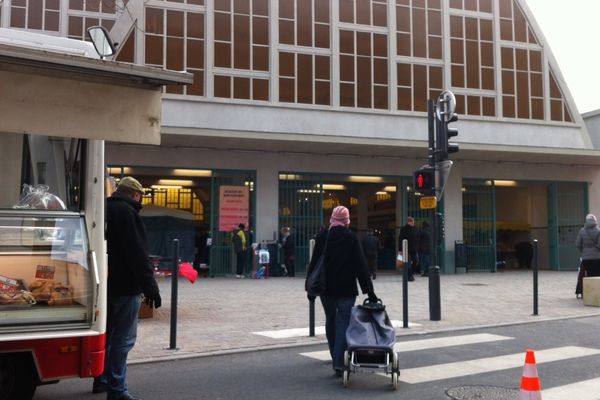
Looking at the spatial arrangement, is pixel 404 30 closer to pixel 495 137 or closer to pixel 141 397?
pixel 495 137

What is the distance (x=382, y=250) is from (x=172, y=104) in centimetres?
1027

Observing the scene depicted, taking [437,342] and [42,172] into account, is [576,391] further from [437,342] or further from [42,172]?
[42,172]

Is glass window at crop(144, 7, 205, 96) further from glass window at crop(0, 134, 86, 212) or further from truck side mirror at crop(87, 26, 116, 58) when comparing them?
glass window at crop(0, 134, 86, 212)

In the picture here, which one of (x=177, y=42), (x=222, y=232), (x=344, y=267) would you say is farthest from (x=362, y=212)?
(x=344, y=267)

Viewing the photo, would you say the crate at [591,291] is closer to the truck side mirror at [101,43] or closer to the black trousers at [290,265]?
the black trousers at [290,265]

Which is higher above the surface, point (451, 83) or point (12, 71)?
point (451, 83)

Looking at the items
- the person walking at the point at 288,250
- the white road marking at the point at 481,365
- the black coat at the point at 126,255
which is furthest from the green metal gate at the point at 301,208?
the black coat at the point at 126,255

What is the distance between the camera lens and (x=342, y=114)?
20.6m

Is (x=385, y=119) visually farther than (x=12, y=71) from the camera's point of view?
Yes

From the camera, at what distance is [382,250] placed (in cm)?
2391

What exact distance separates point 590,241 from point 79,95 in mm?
11416

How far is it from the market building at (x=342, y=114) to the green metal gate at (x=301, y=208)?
49mm

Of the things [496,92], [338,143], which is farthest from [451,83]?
[338,143]

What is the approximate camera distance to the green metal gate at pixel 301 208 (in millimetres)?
20359
